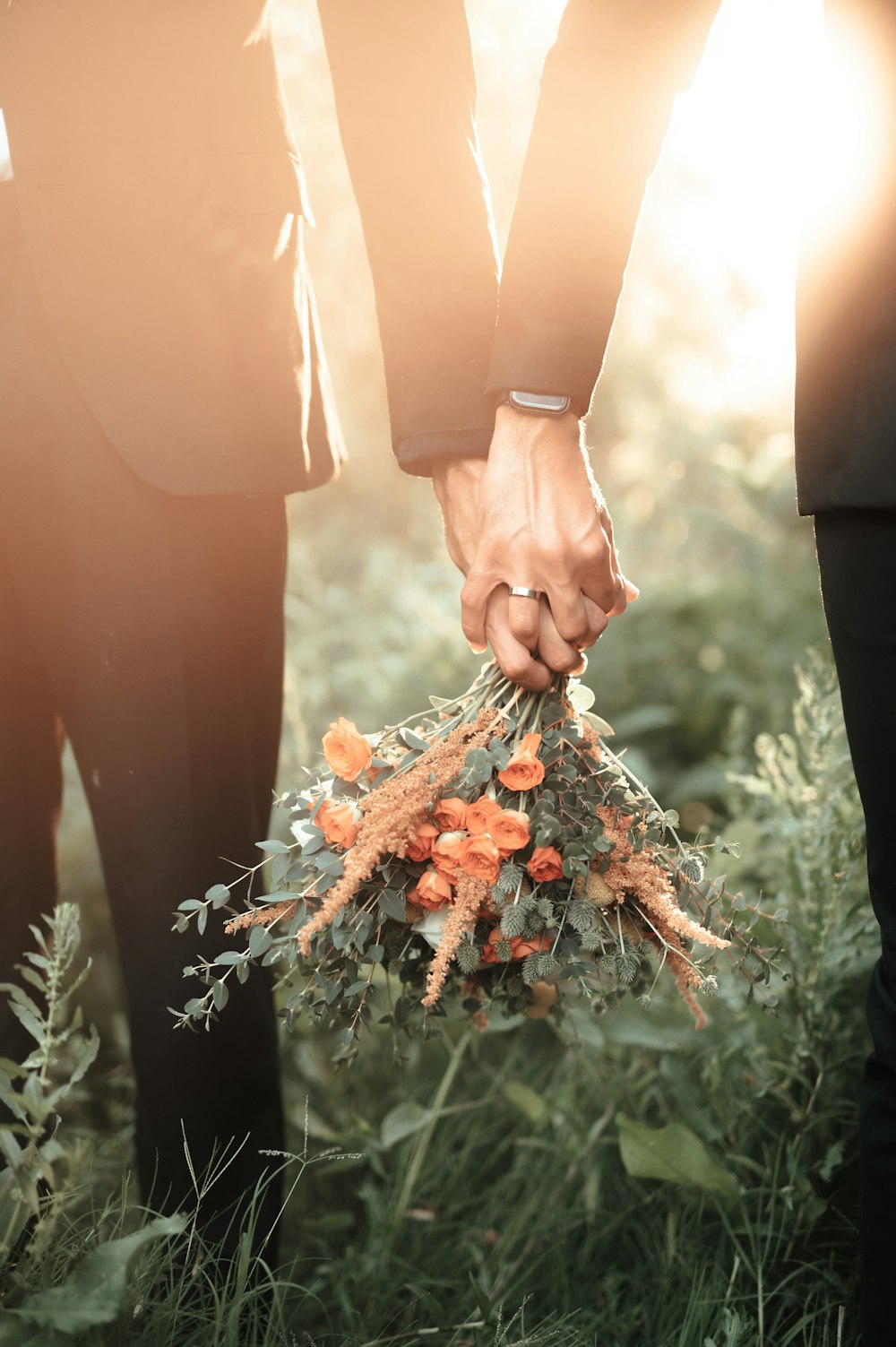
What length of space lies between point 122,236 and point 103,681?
22.3 inches

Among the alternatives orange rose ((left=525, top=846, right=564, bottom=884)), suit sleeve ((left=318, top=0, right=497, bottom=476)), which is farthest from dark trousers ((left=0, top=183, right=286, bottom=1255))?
orange rose ((left=525, top=846, right=564, bottom=884))

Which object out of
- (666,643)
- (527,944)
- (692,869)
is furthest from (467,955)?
(666,643)

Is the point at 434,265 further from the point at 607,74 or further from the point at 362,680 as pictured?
the point at 362,680

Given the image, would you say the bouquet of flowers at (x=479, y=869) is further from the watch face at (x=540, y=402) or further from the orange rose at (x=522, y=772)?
the watch face at (x=540, y=402)

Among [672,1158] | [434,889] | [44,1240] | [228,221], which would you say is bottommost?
[672,1158]

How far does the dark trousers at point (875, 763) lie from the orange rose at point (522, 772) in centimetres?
35

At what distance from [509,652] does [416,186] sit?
0.70m

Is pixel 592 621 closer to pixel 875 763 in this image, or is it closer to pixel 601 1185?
pixel 875 763

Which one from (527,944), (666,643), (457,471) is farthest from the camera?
(666,643)

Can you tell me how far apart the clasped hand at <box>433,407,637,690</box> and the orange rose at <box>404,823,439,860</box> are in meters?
0.23

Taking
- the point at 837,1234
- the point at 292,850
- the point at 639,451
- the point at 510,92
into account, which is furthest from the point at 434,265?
the point at 639,451

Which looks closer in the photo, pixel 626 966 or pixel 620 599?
pixel 626 966

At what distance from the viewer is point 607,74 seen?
1382 mm

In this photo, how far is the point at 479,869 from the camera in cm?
125
